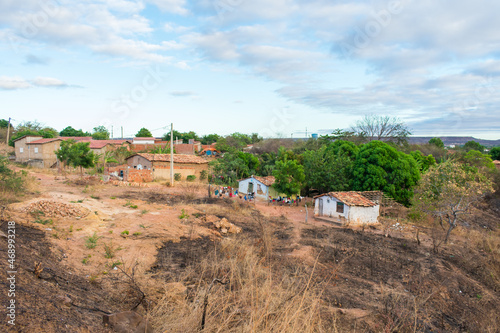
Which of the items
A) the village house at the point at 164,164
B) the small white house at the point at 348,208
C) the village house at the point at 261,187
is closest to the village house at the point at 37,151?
the village house at the point at 164,164

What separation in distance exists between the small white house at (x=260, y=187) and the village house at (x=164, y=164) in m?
7.09

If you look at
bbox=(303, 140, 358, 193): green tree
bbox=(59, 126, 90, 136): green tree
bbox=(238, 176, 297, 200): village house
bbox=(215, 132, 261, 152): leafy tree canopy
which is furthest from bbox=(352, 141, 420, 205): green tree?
bbox=(59, 126, 90, 136): green tree

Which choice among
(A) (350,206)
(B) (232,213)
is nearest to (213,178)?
(B) (232,213)

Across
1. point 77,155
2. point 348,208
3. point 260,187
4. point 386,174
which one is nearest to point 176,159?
point 77,155

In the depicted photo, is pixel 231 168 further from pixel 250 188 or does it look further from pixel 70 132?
pixel 70 132

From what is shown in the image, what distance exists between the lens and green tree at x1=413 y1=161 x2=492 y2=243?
14.4 metres

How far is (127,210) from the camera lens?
1372 cm

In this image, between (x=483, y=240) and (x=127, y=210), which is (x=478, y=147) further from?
(x=127, y=210)

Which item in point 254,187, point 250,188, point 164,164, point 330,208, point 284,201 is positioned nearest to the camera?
point 330,208

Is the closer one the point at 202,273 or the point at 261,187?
the point at 202,273

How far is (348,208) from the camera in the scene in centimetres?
1709

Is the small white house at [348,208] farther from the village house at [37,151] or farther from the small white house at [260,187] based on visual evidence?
the village house at [37,151]

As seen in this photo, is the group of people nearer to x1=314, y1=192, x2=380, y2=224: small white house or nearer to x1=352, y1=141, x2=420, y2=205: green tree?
x1=314, y1=192, x2=380, y2=224: small white house

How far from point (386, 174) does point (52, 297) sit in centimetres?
2218
